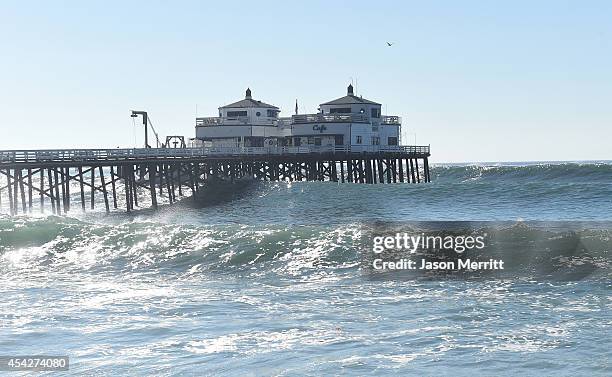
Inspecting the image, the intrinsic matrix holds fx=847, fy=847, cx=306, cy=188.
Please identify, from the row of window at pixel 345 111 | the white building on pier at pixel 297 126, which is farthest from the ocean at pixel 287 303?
the row of window at pixel 345 111

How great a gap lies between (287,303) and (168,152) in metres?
37.4

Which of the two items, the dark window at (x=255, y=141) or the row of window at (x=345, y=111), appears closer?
the dark window at (x=255, y=141)

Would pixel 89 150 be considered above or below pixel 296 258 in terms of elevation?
above

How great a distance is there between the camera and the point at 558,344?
1620cm

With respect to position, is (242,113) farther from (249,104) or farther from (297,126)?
(297,126)

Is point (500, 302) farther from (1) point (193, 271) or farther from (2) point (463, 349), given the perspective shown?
(1) point (193, 271)

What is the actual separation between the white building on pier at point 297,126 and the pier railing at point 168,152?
1.74m

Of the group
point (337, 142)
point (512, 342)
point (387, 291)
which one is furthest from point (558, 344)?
point (337, 142)

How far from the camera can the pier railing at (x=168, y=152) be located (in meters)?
45.2

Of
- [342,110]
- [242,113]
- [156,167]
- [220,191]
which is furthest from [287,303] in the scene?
[242,113]

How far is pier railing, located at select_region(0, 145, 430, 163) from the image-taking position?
45.2 meters

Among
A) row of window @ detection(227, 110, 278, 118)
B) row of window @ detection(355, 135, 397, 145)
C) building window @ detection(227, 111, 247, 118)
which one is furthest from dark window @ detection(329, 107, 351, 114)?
building window @ detection(227, 111, 247, 118)

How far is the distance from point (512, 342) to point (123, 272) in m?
13.9

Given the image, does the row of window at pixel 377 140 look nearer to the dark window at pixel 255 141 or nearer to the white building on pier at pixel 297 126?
the white building on pier at pixel 297 126
